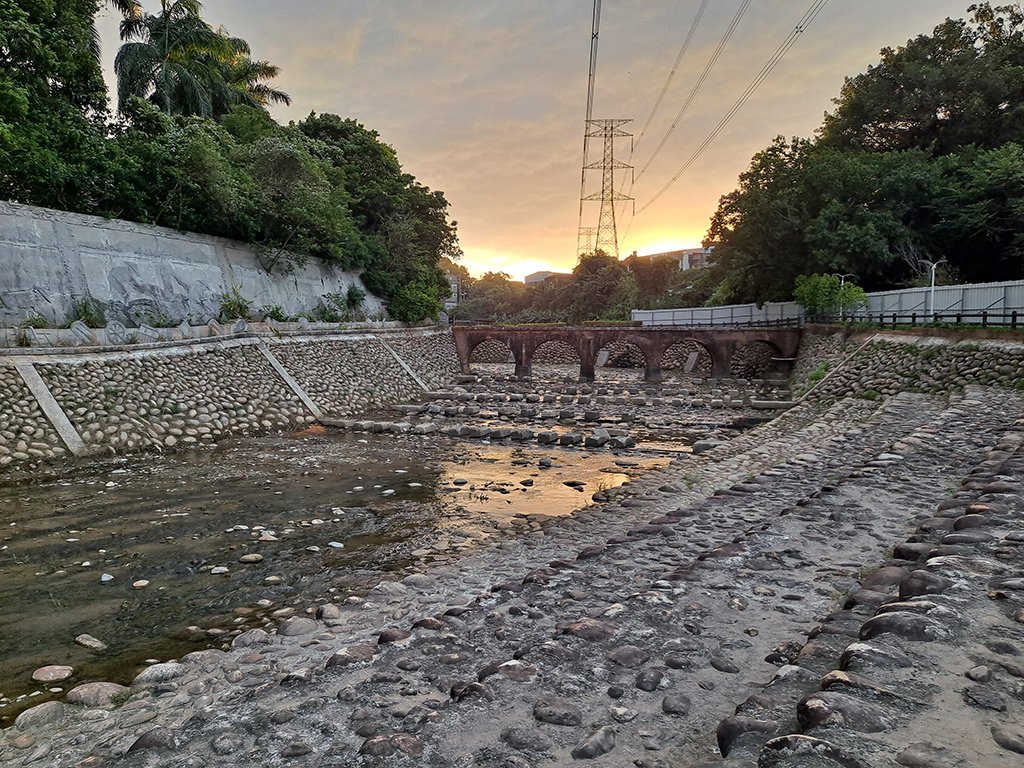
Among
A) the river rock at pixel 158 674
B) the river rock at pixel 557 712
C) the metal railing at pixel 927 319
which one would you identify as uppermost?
the metal railing at pixel 927 319

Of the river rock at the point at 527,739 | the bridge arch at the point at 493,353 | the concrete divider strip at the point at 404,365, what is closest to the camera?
the river rock at the point at 527,739

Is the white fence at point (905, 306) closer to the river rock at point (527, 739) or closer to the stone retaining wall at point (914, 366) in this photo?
the stone retaining wall at point (914, 366)

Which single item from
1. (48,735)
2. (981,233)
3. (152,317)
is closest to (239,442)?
(152,317)

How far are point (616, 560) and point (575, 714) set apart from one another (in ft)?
11.0

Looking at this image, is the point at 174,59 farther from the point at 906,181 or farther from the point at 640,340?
the point at 906,181

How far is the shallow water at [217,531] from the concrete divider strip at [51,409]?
885mm

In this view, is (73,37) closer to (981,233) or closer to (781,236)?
(781,236)

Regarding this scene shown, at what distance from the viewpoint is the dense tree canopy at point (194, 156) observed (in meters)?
19.7

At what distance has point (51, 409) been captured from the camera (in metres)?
14.9

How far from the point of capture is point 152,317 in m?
22.6

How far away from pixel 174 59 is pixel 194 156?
639 inches

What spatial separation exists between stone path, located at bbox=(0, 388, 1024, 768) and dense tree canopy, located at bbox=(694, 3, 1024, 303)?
30722mm

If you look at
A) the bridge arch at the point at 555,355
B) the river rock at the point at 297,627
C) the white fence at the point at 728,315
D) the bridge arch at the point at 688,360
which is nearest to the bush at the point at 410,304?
the bridge arch at the point at 555,355

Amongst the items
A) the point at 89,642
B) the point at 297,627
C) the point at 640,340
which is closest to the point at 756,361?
the point at 640,340
